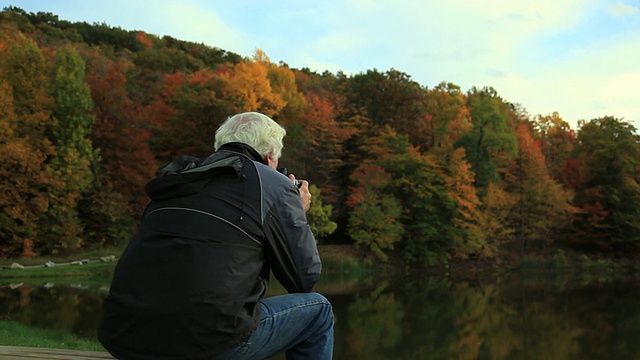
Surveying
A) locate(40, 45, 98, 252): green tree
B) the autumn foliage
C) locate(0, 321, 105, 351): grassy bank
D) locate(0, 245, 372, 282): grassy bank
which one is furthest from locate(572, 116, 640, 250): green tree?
locate(0, 321, 105, 351): grassy bank

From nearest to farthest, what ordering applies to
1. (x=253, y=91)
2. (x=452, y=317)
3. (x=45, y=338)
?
(x=45, y=338)
(x=452, y=317)
(x=253, y=91)

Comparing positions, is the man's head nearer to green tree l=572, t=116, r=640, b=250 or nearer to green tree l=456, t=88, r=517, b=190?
green tree l=456, t=88, r=517, b=190

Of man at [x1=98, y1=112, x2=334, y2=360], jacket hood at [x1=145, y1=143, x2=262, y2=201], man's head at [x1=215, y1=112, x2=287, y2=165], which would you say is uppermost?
man's head at [x1=215, y1=112, x2=287, y2=165]

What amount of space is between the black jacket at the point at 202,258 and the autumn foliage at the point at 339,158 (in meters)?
20.9

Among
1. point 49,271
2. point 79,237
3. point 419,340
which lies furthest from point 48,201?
point 419,340

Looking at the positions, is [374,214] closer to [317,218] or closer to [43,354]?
[317,218]

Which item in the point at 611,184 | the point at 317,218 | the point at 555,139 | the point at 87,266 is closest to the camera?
the point at 87,266

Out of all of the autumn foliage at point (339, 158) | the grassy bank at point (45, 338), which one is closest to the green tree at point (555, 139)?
the autumn foliage at point (339, 158)

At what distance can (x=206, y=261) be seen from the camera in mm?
2078

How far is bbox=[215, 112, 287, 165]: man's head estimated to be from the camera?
8.18 ft

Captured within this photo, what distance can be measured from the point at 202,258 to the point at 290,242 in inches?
13.6

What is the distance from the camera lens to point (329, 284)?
2117 centimetres

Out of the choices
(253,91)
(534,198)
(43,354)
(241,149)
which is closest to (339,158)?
(253,91)

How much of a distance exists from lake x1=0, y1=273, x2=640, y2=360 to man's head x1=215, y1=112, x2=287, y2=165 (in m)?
7.01
